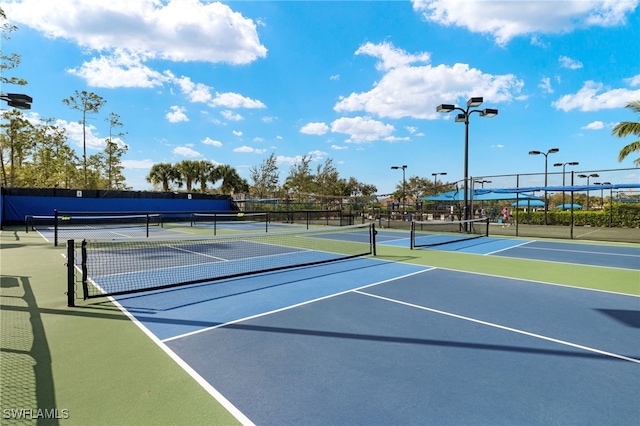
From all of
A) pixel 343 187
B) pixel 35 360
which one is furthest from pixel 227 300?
pixel 343 187

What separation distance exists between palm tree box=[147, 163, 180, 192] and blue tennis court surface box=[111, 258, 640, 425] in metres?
48.7

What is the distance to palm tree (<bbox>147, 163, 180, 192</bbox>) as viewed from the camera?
165ft

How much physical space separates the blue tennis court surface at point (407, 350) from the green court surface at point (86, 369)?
0.25 meters

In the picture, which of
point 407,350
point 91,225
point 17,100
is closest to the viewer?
point 407,350

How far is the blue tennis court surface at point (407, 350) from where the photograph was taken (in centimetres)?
284

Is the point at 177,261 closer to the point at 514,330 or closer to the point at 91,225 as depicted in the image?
the point at 514,330

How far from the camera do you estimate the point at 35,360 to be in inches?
144

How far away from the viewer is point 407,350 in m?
3.91

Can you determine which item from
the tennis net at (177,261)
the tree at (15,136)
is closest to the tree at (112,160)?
the tree at (15,136)

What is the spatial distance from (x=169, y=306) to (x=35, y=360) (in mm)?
1995

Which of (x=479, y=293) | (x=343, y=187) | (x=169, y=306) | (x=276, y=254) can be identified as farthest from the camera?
(x=343, y=187)

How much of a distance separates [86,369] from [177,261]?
6.67m

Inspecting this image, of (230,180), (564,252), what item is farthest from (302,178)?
(564,252)

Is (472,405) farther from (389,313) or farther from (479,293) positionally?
(479,293)
